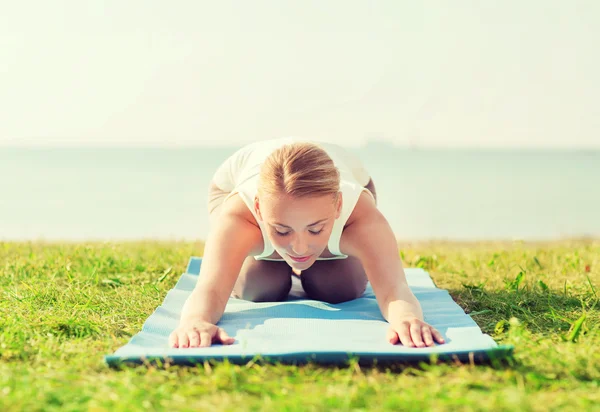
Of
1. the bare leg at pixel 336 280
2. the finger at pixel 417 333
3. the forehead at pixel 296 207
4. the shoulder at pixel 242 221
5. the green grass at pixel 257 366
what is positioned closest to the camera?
the green grass at pixel 257 366

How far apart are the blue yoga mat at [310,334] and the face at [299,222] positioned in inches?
14.5

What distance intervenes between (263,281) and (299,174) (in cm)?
106

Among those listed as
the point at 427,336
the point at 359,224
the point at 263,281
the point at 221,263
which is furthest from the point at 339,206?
the point at 263,281

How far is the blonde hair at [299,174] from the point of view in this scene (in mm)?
2557

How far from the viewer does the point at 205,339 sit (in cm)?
247

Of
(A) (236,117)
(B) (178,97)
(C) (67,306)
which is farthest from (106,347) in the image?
(B) (178,97)

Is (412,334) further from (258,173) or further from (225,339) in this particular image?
(258,173)

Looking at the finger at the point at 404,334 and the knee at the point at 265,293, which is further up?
the finger at the point at 404,334

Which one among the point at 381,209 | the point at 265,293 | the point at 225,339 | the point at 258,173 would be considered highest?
the point at 258,173

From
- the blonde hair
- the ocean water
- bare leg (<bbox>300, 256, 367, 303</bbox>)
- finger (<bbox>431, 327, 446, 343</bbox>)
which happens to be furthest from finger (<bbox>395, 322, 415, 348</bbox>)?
the ocean water

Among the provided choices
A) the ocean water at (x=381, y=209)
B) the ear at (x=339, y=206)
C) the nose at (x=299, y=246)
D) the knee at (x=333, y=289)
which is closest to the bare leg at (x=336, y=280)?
the knee at (x=333, y=289)

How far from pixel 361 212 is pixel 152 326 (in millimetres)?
1152

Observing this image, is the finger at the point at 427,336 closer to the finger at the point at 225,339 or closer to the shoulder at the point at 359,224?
the shoulder at the point at 359,224

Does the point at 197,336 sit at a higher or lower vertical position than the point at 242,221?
lower
